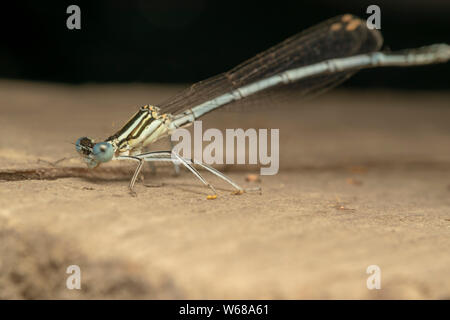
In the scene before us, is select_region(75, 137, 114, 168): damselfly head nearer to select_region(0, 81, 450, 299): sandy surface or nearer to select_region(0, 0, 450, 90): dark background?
select_region(0, 81, 450, 299): sandy surface

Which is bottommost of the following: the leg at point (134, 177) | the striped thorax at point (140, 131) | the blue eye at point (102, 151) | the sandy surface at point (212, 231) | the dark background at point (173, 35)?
the sandy surface at point (212, 231)

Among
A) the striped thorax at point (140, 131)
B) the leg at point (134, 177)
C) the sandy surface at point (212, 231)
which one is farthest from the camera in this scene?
the striped thorax at point (140, 131)

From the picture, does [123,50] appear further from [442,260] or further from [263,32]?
[442,260]

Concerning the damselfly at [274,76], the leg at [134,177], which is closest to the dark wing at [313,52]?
the damselfly at [274,76]

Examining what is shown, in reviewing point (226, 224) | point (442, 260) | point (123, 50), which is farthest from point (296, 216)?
point (123, 50)

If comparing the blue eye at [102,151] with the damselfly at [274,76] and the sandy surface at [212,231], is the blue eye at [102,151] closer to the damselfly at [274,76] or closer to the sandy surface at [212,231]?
the damselfly at [274,76]

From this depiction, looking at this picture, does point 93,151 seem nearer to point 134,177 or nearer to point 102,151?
point 102,151
